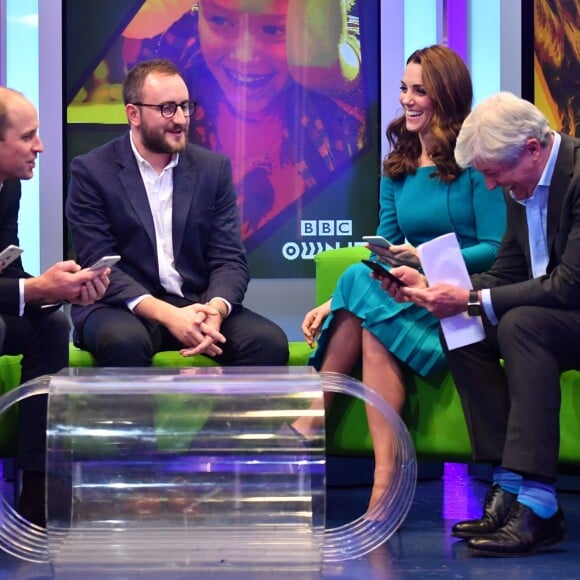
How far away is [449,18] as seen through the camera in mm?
5508

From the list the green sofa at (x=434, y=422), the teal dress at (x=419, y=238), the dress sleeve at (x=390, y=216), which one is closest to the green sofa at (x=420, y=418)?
the green sofa at (x=434, y=422)

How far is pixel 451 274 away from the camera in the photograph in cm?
317

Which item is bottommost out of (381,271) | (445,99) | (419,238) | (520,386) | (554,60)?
(520,386)

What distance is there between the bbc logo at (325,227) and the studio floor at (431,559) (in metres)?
2.10

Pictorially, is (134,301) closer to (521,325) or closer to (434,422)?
(434,422)

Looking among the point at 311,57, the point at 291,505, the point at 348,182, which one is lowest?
the point at 291,505

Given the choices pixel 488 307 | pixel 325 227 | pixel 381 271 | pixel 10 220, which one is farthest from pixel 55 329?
pixel 325 227

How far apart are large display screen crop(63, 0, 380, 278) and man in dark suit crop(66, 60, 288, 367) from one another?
1595 millimetres

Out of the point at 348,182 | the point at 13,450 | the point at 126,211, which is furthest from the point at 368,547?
the point at 348,182

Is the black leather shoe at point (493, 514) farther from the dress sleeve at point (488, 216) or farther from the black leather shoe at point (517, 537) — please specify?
the dress sleeve at point (488, 216)

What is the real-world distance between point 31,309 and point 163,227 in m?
0.64

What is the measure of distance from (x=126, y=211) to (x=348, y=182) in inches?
81.2

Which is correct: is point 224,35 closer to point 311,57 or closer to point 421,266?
point 311,57

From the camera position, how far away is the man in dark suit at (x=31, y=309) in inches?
125
